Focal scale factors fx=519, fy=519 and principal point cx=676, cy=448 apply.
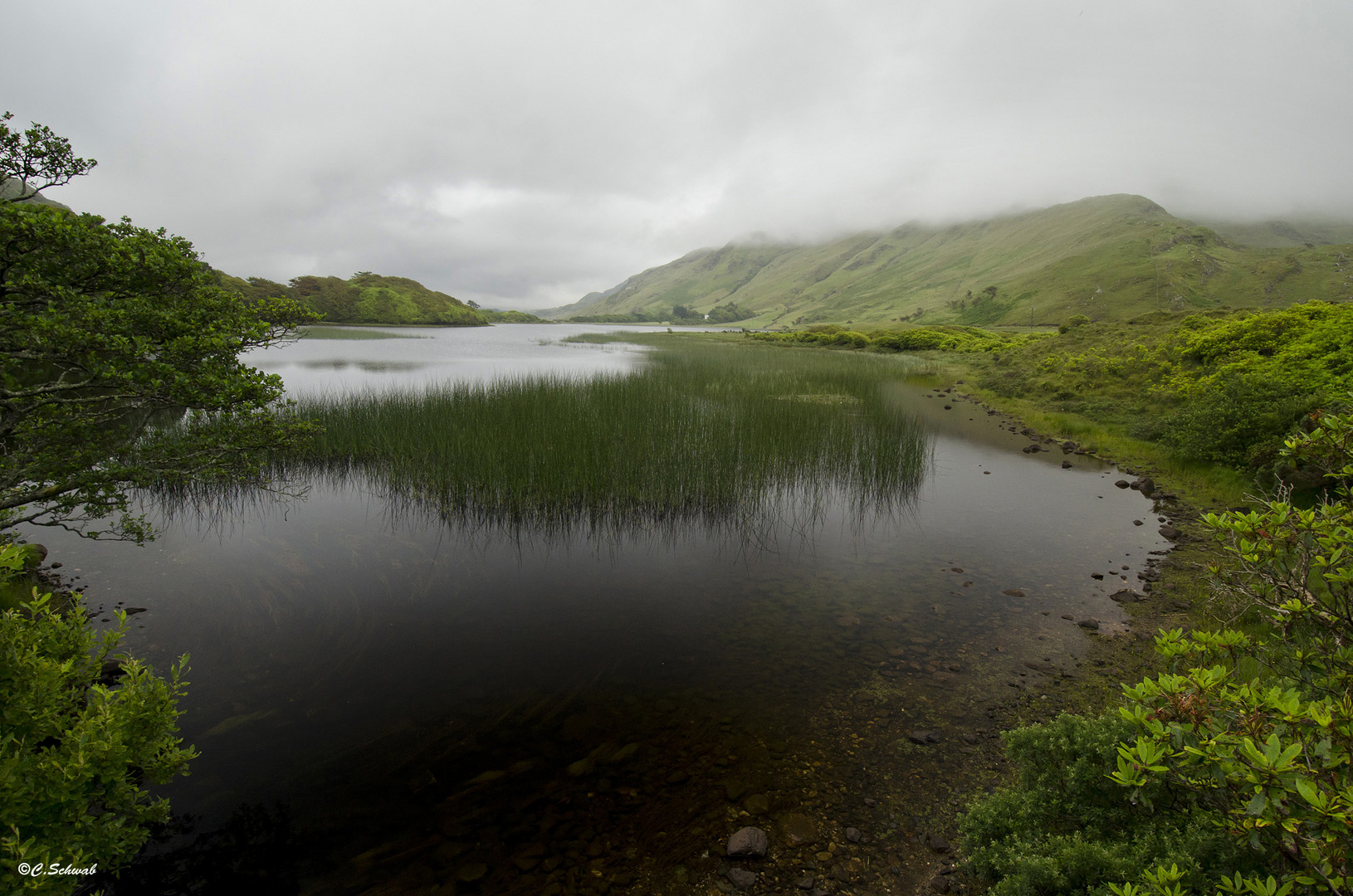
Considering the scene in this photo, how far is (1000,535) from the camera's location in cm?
862

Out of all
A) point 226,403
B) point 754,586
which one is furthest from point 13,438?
point 754,586

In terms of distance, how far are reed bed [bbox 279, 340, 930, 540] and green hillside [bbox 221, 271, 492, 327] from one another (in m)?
66.4

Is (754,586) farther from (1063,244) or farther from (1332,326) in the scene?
(1063,244)

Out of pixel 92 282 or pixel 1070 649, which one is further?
pixel 1070 649

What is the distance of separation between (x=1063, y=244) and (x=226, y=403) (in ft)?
550

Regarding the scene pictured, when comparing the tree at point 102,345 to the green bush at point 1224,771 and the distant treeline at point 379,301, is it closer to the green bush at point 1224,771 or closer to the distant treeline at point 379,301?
the green bush at point 1224,771

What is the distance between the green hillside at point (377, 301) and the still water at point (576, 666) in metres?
72.6

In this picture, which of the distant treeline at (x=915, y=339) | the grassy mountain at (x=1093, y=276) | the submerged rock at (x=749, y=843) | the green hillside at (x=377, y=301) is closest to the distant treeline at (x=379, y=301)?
the green hillside at (x=377, y=301)

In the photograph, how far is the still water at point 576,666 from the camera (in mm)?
3492

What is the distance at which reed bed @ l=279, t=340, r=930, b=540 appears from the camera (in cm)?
912

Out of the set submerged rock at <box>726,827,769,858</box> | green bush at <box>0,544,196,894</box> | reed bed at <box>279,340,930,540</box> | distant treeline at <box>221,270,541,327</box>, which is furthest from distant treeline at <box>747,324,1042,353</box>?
distant treeline at <box>221,270,541,327</box>

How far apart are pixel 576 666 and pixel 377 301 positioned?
10086 cm

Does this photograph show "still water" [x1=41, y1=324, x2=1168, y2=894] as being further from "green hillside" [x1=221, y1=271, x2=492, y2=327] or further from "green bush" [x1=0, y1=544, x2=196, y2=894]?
"green hillside" [x1=221, y1=271, x2=492, y2=327]

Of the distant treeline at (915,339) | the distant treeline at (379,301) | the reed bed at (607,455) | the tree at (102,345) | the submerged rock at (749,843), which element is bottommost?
the submerged rock at (749,843)
